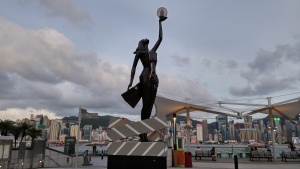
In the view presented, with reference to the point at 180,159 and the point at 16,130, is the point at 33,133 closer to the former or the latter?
the point at 16,130

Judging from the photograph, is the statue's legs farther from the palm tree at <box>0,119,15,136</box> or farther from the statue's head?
the palm tree at <box>0,119,15,136</box>

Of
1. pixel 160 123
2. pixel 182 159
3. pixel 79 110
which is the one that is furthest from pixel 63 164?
pixel 160 123

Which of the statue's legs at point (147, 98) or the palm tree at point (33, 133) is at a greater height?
the statue's legs at point (147, 98)

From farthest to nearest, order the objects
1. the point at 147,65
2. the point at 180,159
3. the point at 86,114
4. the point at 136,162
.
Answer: the point at 86,114, the point at 180,159, the point at 147,65, the point at 136,162

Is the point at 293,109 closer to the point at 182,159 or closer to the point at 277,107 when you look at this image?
the point at 277,107

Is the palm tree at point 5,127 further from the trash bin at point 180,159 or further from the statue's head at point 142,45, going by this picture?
the statue's head at point 142,45

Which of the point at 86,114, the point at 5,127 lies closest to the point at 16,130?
the point at 5,127

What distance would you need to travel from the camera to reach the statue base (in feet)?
18.7

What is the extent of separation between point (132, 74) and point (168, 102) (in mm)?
17437

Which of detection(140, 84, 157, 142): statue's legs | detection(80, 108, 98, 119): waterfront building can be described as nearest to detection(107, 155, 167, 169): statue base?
detection(140, 84, 157, 142): statue's legs

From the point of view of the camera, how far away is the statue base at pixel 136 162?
18.7 ft

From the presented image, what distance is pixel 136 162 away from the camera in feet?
19.3

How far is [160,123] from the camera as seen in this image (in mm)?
6012

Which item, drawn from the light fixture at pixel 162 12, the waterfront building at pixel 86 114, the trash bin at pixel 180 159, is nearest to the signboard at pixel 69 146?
the waterfront building at pixel 86 114
